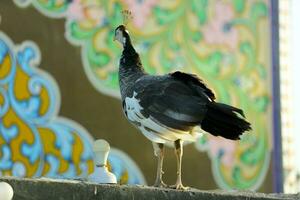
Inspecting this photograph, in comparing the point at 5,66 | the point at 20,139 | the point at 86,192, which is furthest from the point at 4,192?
the point at 5,66

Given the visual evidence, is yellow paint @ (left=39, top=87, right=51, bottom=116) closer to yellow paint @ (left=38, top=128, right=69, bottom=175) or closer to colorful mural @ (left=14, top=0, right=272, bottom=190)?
yellow paint @ (left=38, top=128, right=69, bottom=175)

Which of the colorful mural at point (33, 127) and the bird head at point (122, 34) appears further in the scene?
the colorful mural at point (33, 127)

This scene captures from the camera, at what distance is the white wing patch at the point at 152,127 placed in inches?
159

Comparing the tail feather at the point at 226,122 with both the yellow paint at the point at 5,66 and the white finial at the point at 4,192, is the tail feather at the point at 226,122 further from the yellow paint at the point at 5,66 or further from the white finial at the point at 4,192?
the yellow paint at the point at 5,66

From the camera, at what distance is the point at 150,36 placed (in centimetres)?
857

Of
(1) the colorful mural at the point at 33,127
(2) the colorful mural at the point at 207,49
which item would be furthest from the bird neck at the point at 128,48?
(2) the colorful mural at the point at 207,49

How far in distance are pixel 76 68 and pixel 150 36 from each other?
3.81 feet

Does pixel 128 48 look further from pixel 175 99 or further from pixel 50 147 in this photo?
pixel 50 147

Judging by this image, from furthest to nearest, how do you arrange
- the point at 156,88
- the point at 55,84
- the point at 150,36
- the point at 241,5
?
the point at 241,5 < the point at 150,36 < the point at 55,84 < the point at 156,88

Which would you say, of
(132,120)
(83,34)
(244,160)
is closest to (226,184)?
(244,160)

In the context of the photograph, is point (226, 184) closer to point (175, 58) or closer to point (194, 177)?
point (194, 177)

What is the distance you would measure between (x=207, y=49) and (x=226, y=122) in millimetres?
5218

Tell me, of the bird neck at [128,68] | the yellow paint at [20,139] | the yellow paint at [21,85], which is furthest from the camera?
the yellow paint at [21,85]

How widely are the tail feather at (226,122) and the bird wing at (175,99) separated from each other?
0.07m
